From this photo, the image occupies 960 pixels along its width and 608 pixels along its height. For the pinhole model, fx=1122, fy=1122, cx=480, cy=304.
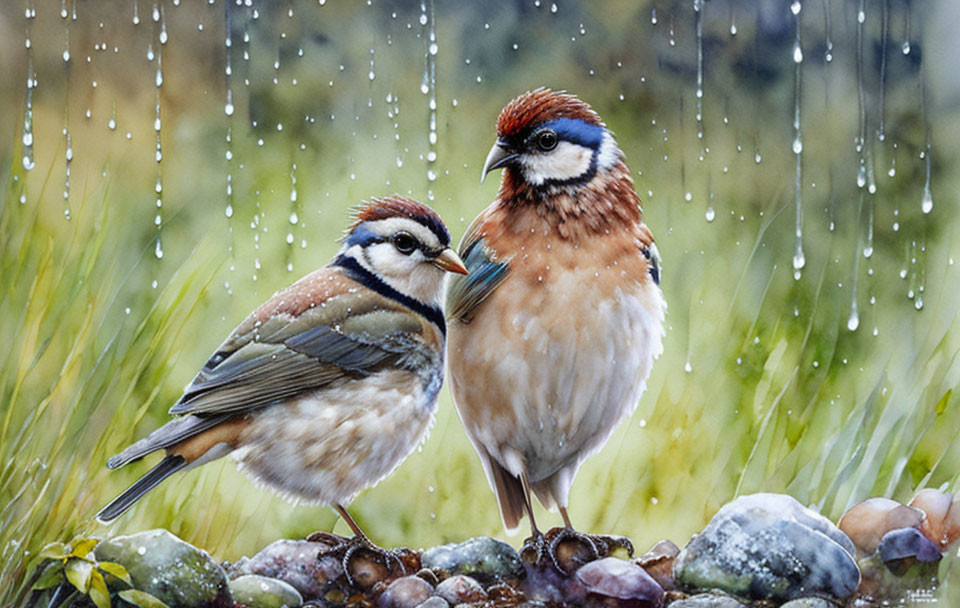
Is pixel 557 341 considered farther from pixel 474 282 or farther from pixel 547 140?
pixel 547 140

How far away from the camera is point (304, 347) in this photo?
199cm

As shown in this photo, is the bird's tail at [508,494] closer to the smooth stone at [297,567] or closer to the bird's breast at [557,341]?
the bird's breast at [557,341]

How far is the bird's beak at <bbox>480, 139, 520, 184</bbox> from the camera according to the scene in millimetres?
2061

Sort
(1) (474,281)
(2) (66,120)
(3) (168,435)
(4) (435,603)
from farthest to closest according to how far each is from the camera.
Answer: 1. (2) (66,120)
2. (1) (474,281)
3. (4) (435,603)
4. (3) (168,435)

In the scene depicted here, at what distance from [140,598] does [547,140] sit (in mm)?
1082

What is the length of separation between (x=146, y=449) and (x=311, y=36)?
3.00 ft

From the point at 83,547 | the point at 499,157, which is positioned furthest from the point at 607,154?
the point at 83,547

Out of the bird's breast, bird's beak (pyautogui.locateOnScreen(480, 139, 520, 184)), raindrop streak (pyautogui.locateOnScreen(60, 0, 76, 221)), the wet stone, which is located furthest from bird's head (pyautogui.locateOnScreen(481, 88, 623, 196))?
raindrop streak (pyautogui.locateOnScreen(60, 0, 76, 221))

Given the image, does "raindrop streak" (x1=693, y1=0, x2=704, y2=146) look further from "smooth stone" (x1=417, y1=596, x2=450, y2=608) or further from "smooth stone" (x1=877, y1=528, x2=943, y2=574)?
"smooth stone" (x1=417, y1=596, x2=450, y2=608)

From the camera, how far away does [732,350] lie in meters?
2.28

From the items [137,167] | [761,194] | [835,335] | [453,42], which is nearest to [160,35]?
[137,167]

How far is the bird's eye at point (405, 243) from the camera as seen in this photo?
2.02 metres

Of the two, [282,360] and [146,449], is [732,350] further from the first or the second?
[146,449]

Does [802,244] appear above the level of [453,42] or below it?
below
